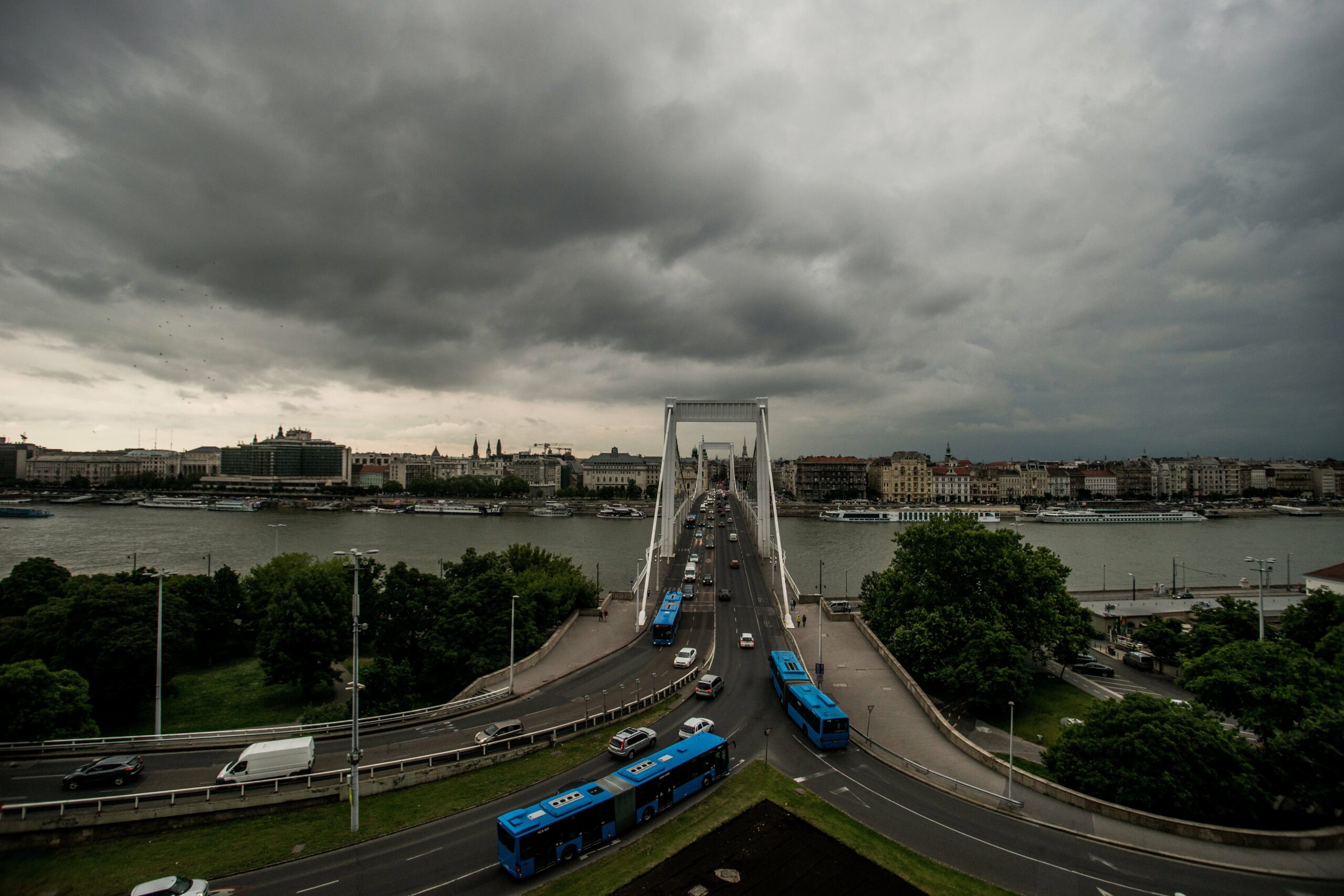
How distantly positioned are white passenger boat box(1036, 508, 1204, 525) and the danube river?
11.1 feet

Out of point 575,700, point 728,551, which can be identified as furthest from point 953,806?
point 728,551

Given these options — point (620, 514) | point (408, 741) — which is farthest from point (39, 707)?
point (620, 514)

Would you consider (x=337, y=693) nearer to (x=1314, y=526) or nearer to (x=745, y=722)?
(x=745, y=722)

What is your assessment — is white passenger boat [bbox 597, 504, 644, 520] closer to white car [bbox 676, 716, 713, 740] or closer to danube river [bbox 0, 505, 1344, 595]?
danube river [bbox 0, 505, 1344, 595]

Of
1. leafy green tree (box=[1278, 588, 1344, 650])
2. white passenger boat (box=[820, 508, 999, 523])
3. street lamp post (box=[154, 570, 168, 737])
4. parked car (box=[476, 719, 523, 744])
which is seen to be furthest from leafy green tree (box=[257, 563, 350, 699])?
white passenger boat (box=[820, 508, 999, 523])

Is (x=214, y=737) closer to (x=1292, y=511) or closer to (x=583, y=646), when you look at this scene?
(x=583, y=646)

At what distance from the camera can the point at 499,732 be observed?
19312mm

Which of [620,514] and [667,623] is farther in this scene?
[620,514]

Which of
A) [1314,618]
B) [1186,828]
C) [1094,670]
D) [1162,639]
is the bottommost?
[1094,670]

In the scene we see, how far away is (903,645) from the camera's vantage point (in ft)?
88.4

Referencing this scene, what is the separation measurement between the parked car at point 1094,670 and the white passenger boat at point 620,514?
95.0 m

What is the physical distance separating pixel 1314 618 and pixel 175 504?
16493cm

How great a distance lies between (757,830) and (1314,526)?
5226 inches

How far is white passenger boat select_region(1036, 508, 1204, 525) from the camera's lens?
116125mm
